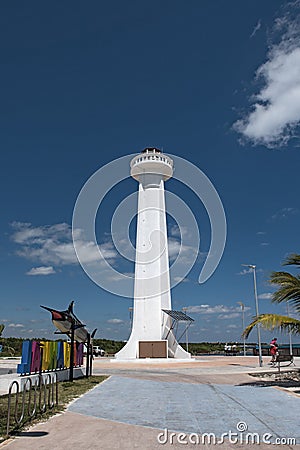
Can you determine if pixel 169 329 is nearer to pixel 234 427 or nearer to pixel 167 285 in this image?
pixel 167 285

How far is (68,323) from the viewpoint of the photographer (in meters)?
19.8

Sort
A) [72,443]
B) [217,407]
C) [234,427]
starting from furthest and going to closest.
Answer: [217,407]
[234,427]
[72,443]

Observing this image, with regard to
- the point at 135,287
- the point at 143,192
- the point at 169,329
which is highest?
the point at 143,192

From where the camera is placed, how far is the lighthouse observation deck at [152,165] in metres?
43.6

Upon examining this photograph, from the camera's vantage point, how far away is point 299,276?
53.0ft

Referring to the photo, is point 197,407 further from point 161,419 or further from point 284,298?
point 284,298

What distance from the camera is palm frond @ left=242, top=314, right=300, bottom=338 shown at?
51.9 feet

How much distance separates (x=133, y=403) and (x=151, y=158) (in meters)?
33.2

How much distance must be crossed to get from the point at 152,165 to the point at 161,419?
115 feet

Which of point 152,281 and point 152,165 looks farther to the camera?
point 152,165

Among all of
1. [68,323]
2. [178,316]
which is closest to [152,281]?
[178,316]

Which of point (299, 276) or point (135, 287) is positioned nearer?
point (299, 276)

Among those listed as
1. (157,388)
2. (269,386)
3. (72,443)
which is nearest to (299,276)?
(269,386)

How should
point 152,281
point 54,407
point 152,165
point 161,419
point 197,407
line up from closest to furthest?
point 161,419 → point 54,407 → point 197,407 → point 152,281 → point 152,165
